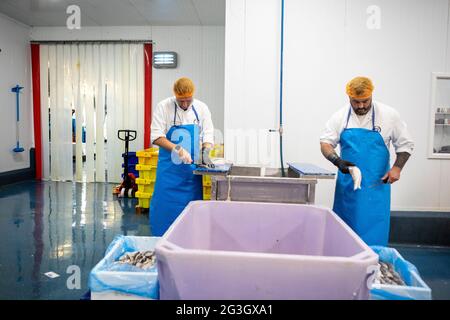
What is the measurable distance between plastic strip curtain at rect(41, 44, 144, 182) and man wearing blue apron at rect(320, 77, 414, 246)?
12.9 feet

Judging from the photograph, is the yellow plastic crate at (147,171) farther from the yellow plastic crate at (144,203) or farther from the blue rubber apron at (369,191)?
the blue rubber apron at (369,191)

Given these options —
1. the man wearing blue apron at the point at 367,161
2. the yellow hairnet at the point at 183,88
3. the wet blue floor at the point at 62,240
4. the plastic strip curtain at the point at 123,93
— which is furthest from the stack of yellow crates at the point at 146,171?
the man wearing blue apron at the point at 367,161

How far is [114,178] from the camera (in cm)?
525

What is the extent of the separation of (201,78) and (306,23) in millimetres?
2493

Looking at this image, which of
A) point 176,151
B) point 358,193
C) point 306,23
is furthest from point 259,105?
point 358,193

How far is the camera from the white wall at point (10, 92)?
484 cm

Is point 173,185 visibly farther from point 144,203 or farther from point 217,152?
point 144,203

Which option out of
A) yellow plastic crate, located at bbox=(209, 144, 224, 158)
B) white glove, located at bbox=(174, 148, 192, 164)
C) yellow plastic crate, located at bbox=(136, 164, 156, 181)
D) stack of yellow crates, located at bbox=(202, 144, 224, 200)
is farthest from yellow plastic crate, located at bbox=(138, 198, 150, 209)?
white glove, located at bbox=(174, 148, 192, 164)

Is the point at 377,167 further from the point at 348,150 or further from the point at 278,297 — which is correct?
the point at 278,297

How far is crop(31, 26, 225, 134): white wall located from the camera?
5000 millimetres

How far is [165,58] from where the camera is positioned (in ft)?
16.3

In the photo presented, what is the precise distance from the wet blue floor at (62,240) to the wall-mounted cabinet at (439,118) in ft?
3.04

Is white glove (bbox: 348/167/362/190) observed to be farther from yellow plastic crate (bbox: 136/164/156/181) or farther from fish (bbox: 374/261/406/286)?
yellow plastic crate (bbox: 136/164/156/181)

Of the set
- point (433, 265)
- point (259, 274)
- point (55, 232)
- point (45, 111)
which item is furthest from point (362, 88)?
point (45, 111)
